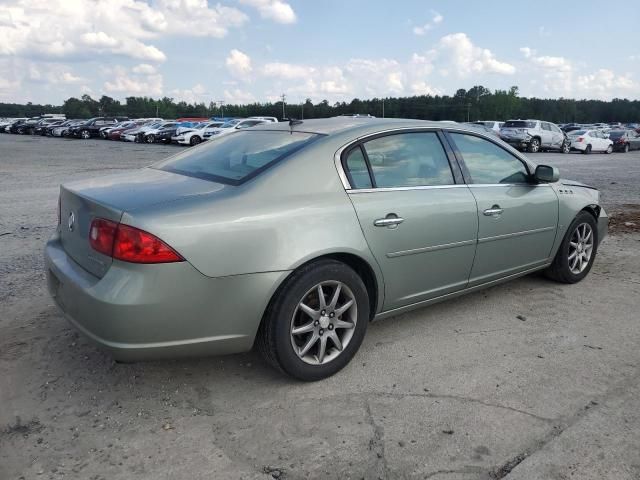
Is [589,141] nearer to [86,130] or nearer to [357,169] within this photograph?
[357,169]

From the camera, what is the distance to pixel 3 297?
14.5ft

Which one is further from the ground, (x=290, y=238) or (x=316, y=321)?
(x=290, y=238)

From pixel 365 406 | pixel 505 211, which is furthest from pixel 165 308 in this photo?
pixel 505 211

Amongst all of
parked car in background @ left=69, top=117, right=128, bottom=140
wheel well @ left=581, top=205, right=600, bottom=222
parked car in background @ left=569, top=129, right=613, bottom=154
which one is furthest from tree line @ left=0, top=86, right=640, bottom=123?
wheel well @ left=581, top=205, right=600, bottom=222

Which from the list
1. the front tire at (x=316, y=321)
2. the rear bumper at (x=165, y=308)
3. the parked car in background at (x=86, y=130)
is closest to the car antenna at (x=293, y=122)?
the front tire at (x=316, y=321)

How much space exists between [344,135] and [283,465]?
199 cm

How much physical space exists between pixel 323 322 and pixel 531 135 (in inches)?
991

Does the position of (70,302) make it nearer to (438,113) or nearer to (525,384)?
(525,384)

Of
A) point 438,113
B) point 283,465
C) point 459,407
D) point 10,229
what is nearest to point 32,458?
point 283,465

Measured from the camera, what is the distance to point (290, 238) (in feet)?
9.57

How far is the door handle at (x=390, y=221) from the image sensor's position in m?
3.29

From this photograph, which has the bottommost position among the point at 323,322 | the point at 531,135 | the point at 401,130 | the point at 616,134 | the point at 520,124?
the point at 323,322

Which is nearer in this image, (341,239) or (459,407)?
(459,407)

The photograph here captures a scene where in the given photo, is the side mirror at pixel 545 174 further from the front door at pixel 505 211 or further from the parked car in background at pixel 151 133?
the parked car in background at pixel 151 133
